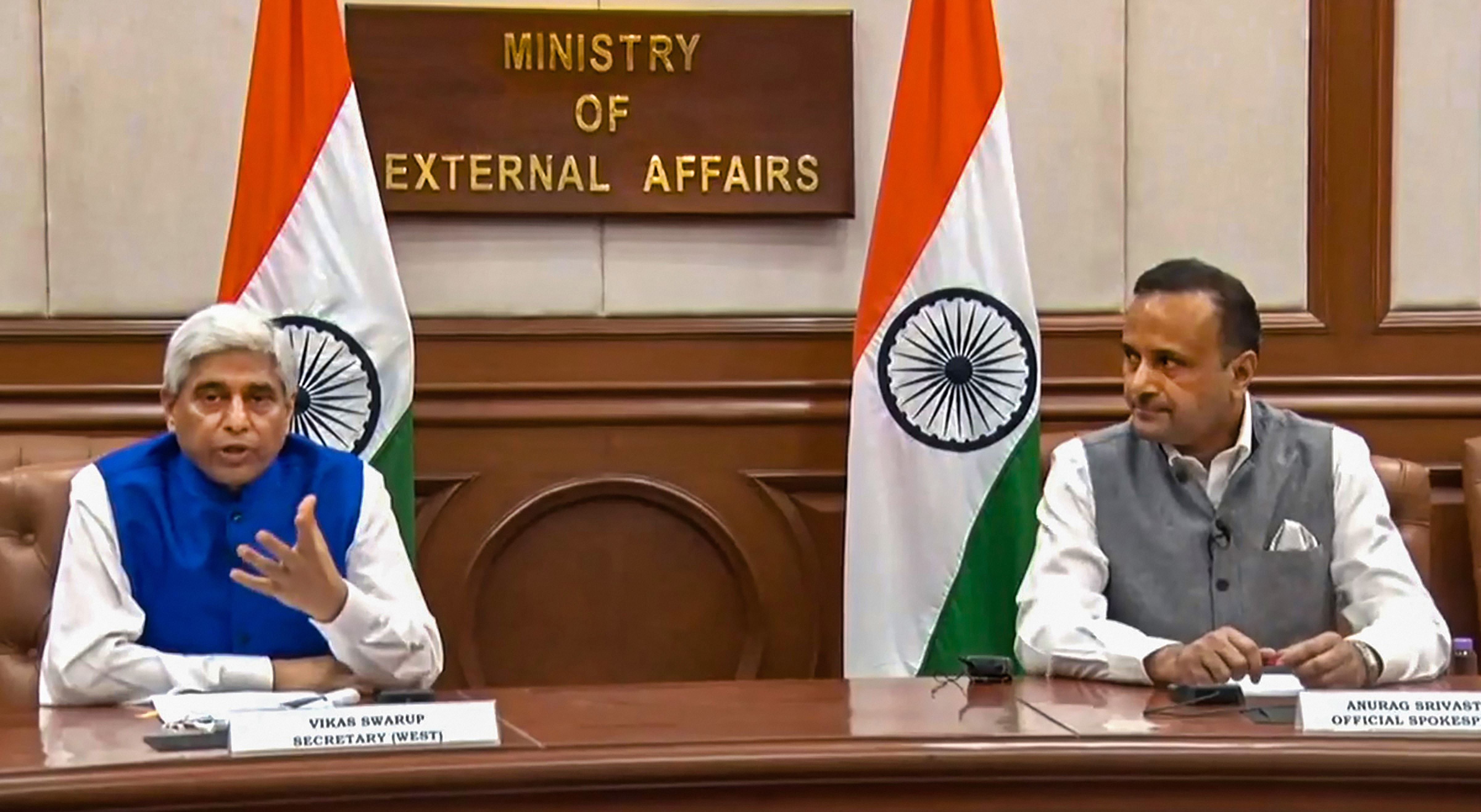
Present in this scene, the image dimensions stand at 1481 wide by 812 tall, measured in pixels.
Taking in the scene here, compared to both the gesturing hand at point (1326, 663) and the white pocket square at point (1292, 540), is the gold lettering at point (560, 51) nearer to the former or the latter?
the white pocket square at point (1292, 540)

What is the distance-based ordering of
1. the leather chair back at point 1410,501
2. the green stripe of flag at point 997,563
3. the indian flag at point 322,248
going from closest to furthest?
the leather chair back at point 1410,501 → the indian flag at point 322,248 → the green stripe of flag at point 997,563

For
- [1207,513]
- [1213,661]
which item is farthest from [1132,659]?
[1207,513]

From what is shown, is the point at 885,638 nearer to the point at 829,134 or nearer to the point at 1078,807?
the point at 829,134

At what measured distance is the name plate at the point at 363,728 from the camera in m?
1.70

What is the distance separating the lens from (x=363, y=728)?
1731 mm

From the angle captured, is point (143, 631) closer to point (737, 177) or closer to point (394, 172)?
point (394, 172)

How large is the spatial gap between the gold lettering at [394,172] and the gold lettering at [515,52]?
30 centimetres

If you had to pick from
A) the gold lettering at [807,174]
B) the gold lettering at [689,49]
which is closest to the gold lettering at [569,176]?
the gold lettering at [689,49]

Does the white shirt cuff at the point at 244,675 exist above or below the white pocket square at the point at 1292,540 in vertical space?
below

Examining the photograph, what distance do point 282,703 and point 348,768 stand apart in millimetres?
338

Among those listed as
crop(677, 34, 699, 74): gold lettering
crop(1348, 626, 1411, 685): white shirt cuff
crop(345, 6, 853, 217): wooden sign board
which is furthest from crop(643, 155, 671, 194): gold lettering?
crop(1348, 626, 1411, 685): white shirt cuff

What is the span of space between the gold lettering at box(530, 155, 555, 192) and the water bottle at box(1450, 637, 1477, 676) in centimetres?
201

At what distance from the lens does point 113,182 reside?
3469mm

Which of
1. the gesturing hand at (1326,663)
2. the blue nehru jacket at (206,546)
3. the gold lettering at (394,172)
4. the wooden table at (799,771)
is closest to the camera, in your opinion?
the wooden table at (799,771)
